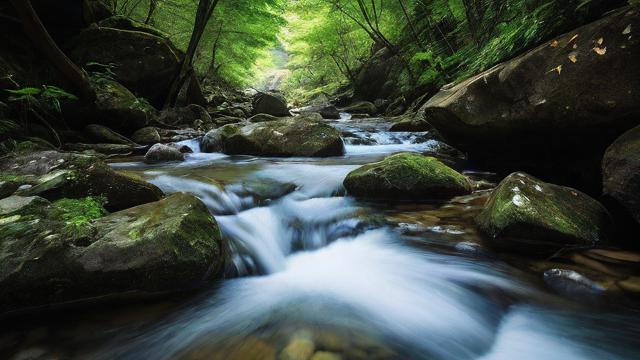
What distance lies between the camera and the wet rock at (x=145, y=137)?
28.5 ft

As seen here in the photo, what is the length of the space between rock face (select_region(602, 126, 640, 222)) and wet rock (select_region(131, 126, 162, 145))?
340 inches

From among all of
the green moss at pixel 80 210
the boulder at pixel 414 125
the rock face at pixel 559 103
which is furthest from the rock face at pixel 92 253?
the boulder at pixel 414 125

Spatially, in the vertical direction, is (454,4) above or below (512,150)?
above

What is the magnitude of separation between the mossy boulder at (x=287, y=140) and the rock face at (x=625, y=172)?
4985 millimetres

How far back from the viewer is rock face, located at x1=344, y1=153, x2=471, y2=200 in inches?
169

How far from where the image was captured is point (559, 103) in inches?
142

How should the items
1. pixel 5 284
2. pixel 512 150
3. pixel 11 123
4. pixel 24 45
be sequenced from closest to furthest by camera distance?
pixel 5 284 → pixel 512 150 → pixel 11 123 → pixel 24 45

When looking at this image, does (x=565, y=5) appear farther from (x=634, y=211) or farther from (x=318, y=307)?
(x=318, y=307)

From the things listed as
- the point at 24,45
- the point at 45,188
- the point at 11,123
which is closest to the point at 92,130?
→ the point at 24,45

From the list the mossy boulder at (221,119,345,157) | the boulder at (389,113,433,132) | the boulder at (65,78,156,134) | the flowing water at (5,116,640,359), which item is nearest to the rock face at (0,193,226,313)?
the flowing water at (5,116,640,359)

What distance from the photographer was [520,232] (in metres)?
2.96

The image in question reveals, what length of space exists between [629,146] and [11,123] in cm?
753

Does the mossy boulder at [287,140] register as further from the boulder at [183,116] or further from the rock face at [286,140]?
the boulder at [183,116]

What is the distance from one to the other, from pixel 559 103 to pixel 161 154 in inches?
255
